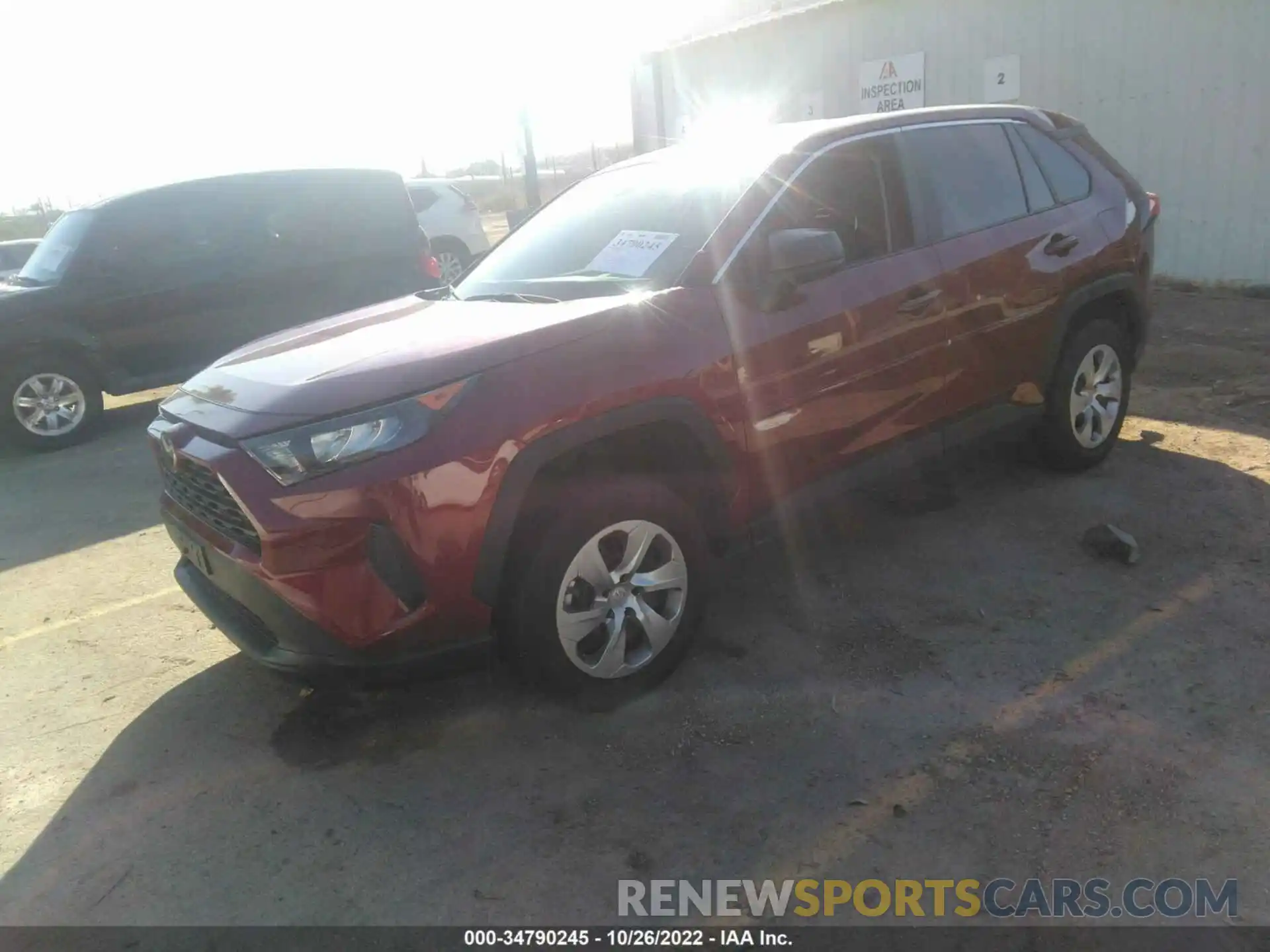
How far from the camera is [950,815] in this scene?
8.34 ft

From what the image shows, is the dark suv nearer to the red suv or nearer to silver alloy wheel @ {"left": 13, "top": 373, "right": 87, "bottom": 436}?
silver alloy wheel @ {"left": 13, "top": 373, "right": 87, "bottom": 436}

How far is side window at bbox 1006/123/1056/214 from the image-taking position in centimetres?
440

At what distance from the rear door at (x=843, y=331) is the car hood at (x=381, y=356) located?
58 centimetres

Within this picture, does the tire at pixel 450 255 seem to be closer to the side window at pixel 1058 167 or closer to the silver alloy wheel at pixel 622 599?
the side window at pixel 1058 167

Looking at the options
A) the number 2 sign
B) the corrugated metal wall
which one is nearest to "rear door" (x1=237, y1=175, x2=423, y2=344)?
the corrugated metal wall

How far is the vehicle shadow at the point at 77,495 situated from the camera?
17.1ft

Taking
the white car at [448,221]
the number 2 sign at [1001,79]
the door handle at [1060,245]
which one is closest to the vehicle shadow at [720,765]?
the door handle at [1060,245]

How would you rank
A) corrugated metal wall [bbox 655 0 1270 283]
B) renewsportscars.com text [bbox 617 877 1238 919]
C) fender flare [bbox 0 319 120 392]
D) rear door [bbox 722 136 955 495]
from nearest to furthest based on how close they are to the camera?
1. renewsportscars.com text [bbox 617 877 1238 919]
2. rear door [bbox 722 136 955 495]
3. fender flare [bbox 0 319 120 392]
4. corrugated metal wall [bbox 655 0 1270 283]

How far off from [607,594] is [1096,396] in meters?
3.07

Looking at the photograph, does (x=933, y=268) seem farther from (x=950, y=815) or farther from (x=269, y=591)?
(x=269, y=591)

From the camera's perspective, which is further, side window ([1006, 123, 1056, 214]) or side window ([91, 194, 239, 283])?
side window ([91, 194, 239, 283])

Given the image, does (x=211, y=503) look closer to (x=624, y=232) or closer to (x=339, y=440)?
(x=339, y=440)

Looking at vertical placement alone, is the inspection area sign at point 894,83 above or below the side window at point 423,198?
above

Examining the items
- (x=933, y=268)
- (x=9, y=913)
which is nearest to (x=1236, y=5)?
(x=933, y=268)
